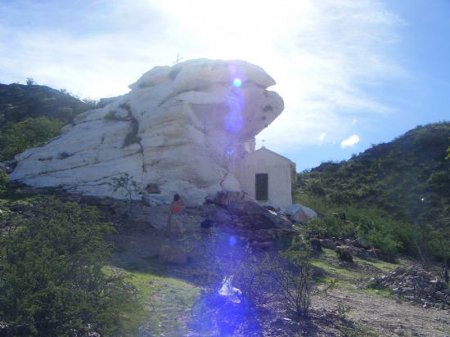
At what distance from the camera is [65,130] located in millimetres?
23594

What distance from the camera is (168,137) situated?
19469 millimetres

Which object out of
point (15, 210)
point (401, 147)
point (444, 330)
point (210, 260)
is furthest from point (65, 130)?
point (401, 147)

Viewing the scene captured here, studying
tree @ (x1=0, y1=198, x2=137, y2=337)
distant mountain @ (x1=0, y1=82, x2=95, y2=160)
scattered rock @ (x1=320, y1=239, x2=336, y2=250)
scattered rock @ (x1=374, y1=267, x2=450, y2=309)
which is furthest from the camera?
distant mountain @ (x1=0, y1=82, x2=95, y2=160)

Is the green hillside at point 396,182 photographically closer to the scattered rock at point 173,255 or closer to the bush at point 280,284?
the scattered rock at point 173,255

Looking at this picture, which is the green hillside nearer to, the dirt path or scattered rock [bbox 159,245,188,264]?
scattered rock [bbox 159,245,188,264]

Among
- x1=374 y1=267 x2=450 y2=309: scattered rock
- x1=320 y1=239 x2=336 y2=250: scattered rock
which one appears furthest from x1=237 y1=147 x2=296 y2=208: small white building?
x1=374 y1=267 x2=450 y2=309: scattered rock

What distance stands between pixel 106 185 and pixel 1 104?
91.5 feet

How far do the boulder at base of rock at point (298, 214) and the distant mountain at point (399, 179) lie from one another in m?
10.0

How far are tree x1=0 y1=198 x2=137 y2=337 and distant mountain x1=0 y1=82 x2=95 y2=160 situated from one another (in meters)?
17.7

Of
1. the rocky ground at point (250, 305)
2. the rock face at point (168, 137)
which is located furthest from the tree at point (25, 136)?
the rocky ground at point (250, 305)

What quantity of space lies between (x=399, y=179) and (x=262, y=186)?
1771 cm

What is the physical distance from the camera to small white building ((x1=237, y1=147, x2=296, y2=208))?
21.5 meters

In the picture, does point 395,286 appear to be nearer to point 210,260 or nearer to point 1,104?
point 210,260

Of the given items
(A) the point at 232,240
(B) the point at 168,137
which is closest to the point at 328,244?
(A) the point at 232,240
